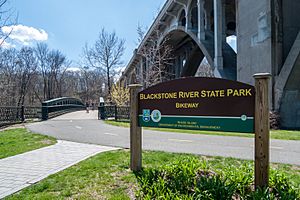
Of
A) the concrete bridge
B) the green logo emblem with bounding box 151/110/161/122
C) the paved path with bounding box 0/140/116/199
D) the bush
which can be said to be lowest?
the paved path with bounding box 0/140/116/199

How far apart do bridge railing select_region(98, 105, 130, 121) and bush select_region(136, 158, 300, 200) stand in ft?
53.4

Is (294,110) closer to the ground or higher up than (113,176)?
higher up

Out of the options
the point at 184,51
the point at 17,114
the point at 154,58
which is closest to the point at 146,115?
the point at 17,114

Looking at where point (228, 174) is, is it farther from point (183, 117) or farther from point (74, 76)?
point (74, 76)

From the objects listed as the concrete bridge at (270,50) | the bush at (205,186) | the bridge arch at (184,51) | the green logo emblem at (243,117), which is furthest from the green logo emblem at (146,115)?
the bridge arch at (184,51)

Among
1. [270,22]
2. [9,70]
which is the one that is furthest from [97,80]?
[270,22]

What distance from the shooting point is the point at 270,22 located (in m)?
15.1

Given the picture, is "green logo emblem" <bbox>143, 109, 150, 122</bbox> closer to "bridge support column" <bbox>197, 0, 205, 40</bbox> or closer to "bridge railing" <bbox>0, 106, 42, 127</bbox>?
"bridge railing" <bbox>0, 106, 42, 127</bbox>

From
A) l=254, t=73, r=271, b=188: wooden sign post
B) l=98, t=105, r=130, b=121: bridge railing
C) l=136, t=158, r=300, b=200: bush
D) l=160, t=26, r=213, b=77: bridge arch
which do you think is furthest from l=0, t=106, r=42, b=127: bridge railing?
l=160, t=26, r=213, b=77: bridge arch

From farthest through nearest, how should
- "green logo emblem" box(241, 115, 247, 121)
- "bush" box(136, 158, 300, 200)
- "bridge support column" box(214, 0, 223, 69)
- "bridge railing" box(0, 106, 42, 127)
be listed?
"bridge support column" box(214, 0, 223, 69), "bridge railing" box(0, 106, 42, 127), "green logo emblem" box(241, 115, 247, 121), "bush" box(136, 158, 300, 200)

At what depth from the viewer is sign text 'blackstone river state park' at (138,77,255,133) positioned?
151 inches

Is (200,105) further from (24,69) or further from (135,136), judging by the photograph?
(24,69)

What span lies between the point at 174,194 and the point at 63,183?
6.94ft

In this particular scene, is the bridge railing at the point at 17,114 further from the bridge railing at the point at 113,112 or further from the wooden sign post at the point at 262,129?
the wooden sign post at the point at 262,129
